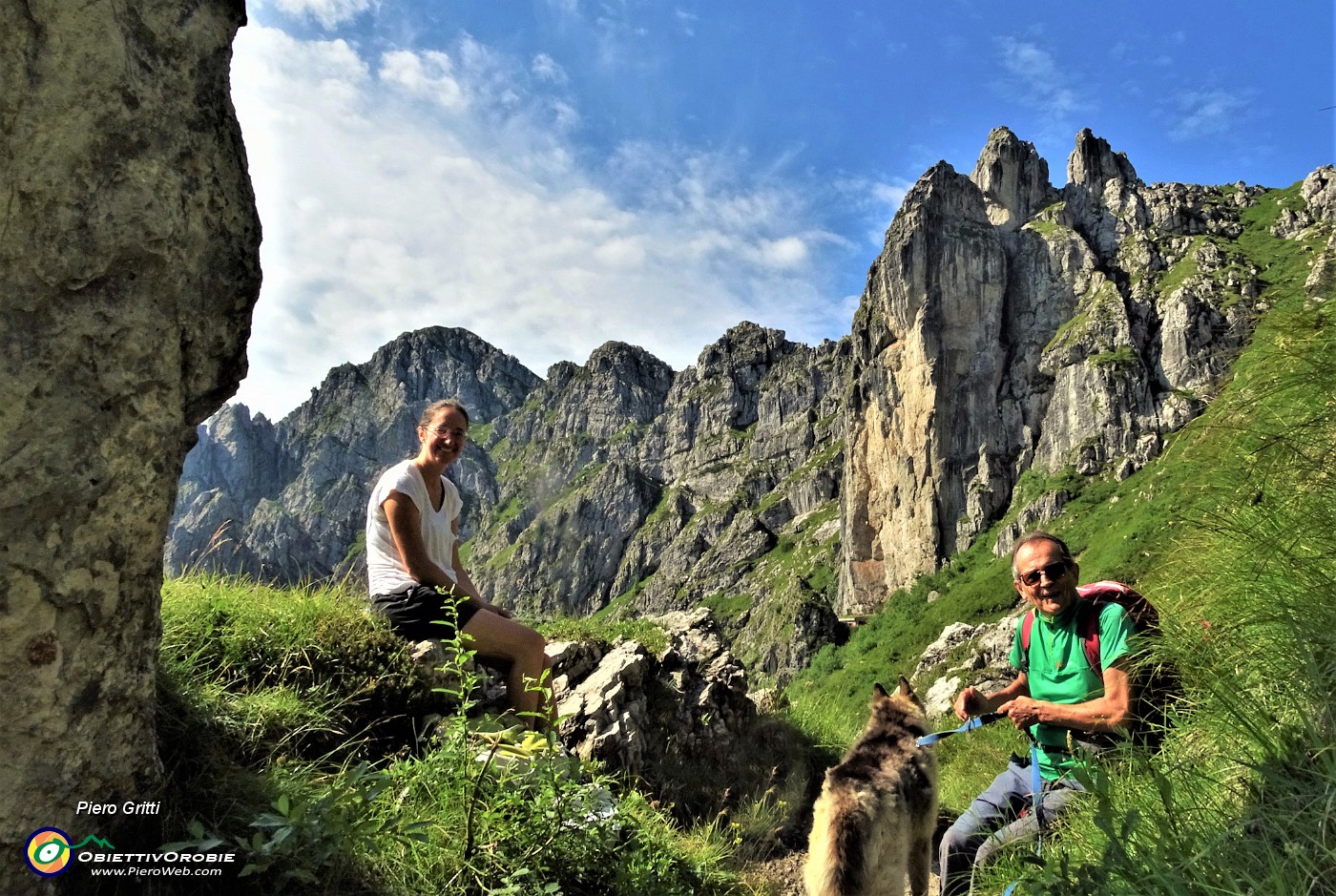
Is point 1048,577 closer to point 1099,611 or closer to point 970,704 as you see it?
point 1099,611

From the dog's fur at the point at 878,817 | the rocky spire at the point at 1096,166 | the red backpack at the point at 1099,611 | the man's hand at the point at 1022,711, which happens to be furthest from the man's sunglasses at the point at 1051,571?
the rocky spire at the point at 1096,166

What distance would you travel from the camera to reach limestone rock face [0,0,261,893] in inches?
94.0

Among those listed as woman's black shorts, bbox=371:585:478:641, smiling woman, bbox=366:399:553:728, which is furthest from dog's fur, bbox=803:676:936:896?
woman's black shorts, bbox=371:585:478:641

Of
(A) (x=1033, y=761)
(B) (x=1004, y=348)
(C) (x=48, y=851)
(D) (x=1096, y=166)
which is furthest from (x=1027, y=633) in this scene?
(D) (x=1096, y=166)

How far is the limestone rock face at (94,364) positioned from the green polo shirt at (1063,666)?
4533 mm

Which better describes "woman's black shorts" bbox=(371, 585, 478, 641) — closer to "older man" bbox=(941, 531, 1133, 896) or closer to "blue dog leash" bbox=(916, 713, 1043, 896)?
"blue dog leash" bbox=(916, 713, 1043, 896)

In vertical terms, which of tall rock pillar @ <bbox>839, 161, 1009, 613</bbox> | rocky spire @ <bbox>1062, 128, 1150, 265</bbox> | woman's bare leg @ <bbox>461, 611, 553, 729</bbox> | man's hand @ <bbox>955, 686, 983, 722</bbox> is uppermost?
rocky spire @ <bbox>1062, 128, 1150, 265</bbox>

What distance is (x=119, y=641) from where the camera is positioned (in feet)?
Result: 8.78

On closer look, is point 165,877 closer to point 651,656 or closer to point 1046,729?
point 1046,729

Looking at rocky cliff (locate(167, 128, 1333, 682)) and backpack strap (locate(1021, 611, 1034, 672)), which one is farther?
rocky cliff (locate(167, 128, 1333, 682))

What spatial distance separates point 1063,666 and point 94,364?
5153mm

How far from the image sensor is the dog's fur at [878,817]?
371 cm

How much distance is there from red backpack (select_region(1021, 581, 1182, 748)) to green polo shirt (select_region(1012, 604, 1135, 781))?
5 cm

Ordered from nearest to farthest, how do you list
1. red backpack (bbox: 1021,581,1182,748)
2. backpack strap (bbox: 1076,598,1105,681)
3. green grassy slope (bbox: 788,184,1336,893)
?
green grassy slope (bbox: 788,184,1336,893) < red backpack (bbox: 1021,581,1182,748) < backpack strap (bbox: 1076,598,1105,681)
